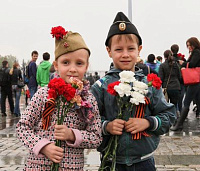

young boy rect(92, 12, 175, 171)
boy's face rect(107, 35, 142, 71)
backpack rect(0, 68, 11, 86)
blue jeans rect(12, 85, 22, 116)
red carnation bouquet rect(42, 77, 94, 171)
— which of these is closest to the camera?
red carnation bouquet rect(42, 77, 94, 171)

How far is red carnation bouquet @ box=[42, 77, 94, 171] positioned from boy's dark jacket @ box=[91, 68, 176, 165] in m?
0.23

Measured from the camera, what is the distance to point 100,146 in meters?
2.38

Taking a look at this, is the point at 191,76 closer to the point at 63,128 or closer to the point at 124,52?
the point at 124,52

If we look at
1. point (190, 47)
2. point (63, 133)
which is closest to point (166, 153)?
point (190, 47)

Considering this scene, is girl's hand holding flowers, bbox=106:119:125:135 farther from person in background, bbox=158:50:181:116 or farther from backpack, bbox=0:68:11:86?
backpack, bbox=0:68:11:86

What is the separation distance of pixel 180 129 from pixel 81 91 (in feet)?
18.6

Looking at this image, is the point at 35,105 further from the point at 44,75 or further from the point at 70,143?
the point at 44,75

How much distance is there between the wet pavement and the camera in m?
4.55

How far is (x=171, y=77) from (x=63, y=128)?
6.49 meters

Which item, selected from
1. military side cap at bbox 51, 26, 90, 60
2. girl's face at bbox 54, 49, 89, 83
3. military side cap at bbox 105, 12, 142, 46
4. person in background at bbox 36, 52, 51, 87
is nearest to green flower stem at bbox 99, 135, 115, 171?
girl's face at bbox 54, 49, 89, 83

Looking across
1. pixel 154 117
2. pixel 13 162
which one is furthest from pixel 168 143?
pixel 154 117

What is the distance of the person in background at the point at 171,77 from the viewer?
806 centimetres

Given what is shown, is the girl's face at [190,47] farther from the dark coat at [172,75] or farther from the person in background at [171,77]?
the dark coat at [172,75]

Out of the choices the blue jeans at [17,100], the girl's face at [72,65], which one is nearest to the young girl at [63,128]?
the girl's face at [72,65]
